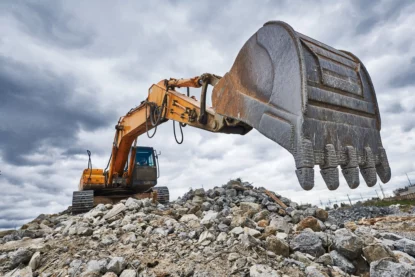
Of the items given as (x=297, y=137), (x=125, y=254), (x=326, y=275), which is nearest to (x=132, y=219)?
(x=125, y=254)

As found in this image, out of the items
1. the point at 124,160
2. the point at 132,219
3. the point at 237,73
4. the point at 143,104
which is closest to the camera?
the point at 237,73

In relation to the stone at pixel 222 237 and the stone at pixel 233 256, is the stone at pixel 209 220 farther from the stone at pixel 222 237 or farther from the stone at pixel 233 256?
the stone at pixel 233 256

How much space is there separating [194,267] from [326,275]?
139 centimetres

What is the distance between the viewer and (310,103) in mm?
2783

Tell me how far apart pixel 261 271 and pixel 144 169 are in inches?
265

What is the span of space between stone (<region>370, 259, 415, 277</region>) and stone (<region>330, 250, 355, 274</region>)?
0.90 ft

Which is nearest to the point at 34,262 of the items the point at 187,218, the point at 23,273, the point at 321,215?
the point at 23,273

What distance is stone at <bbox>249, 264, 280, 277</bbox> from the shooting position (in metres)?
2.85

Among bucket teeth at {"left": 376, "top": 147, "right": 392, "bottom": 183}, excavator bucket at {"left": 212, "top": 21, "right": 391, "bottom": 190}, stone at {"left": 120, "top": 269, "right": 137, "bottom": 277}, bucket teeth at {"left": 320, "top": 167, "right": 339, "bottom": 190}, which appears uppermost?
excavator bucket at {"left": 212, "top": 21, "right": 391, "bottom": 190}

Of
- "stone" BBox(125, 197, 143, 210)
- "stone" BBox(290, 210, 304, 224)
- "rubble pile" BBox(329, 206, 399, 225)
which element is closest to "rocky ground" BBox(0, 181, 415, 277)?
"stone" BBox(125, 197, 143, 210)

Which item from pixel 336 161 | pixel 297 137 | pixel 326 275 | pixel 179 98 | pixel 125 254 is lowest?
pixel 326 275

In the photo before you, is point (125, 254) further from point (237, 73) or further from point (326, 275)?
point (237, 73)

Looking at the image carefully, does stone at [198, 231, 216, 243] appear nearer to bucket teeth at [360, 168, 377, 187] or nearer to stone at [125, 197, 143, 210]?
bucket teeth at [360, 168, 377, 187]

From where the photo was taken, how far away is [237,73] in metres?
3.55
